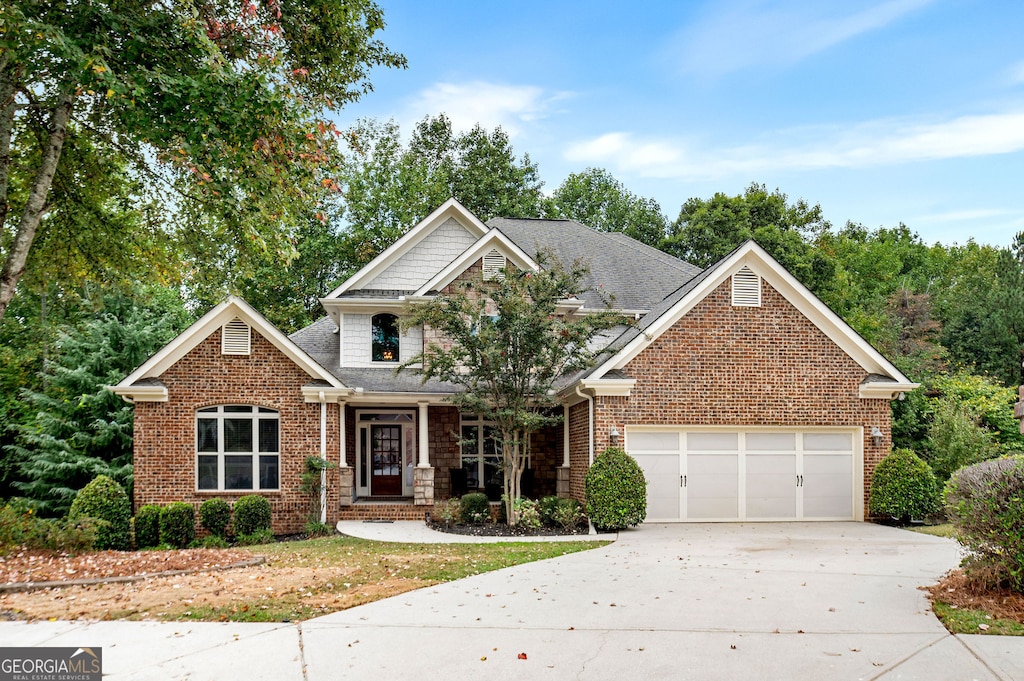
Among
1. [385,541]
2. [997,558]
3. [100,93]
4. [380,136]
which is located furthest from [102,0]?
[380,136]

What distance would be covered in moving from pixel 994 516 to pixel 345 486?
40.4 feet

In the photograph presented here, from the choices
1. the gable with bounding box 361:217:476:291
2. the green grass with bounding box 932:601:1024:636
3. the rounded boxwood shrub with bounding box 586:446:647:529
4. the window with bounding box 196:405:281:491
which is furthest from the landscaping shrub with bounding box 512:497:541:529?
the green grass with bounding box 932:601:1024:636

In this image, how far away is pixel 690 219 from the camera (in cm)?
3678

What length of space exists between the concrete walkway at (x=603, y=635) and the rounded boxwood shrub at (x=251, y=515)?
7.14 meters

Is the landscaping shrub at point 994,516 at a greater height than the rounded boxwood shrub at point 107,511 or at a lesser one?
greater

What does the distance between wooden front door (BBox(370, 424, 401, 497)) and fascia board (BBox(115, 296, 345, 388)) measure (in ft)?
11.5

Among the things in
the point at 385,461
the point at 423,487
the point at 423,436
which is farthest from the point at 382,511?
the point at 385,461

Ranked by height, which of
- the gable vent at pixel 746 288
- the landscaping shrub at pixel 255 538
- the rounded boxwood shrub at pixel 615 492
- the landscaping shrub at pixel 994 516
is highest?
the gable vent at pixel 746 288

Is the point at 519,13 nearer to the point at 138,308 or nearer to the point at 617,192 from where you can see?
the point at 138,308

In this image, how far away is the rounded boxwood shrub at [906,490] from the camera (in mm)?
15289

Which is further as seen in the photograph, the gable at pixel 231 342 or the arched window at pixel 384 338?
the arched window at pixel 384 338

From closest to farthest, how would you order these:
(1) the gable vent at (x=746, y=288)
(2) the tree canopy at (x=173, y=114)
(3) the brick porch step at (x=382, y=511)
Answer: (2) the tree canopy at (x=173, y=114) < (1) the gable vent at (x=746, y=288) < (3) the brick porch step at (x=382, y=511)

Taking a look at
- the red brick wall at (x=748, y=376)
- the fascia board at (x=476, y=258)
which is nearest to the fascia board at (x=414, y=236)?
the fascia board at (x=476, y=258)

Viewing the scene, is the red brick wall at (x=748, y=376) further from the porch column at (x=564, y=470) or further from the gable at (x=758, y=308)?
the porch column at (x=564, y=470)
